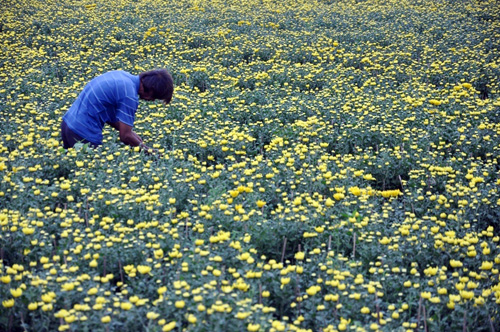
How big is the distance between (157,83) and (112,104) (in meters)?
0.50

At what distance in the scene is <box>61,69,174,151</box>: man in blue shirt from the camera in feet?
16.5

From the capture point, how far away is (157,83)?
199 inches

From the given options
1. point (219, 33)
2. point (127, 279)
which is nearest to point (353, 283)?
point (127, 279)

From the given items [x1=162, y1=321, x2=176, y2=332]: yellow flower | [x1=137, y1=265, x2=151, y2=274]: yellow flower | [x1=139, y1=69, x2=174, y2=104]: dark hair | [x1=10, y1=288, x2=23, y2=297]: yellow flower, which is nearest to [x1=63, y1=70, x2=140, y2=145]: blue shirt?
[x1=139, y1=69, x2=174, y2=104]: dark hair

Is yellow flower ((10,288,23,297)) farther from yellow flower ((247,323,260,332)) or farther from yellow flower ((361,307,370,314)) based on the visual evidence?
yellow flower ((361,307,370,314))

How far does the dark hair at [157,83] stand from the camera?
16.6 feet

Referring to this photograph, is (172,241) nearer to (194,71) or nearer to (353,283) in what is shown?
(353,283)

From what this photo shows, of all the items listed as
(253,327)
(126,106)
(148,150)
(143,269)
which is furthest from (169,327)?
(126,106)

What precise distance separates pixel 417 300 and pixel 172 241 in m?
1.70

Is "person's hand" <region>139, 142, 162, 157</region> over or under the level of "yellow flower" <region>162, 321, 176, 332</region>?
over

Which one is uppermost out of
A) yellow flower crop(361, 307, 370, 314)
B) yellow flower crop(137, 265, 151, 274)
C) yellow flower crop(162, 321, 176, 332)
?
yellow flower crop(137, 265, 151, 274)

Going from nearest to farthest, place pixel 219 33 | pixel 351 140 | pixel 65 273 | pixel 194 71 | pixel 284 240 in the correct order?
pixel 65 273 → pixel 284 240 → pixel 351 140 → pixel 194 71 → pixel 219 33

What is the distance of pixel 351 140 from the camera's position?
5703mm

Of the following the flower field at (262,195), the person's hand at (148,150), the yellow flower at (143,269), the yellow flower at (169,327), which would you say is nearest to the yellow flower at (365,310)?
the flower field at (262,195)
